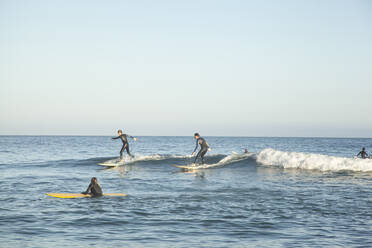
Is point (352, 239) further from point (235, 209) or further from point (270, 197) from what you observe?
point (270, 197)

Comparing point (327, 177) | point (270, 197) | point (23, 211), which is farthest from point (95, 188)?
point (327, 177)

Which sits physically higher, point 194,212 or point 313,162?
point 313,162

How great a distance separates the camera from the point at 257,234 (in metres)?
9.44

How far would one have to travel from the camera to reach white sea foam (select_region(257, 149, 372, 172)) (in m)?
24.1

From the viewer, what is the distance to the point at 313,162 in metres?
25.5

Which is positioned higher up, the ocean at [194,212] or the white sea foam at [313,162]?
the white sea foam at [313,162]

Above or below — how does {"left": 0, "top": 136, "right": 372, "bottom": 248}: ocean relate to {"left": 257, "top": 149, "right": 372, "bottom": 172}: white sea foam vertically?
below

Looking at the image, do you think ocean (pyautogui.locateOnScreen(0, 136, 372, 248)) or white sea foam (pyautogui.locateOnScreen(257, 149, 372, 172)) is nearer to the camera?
ocean (pyautogui.locateOnScreen(0, 136, 372, 248))

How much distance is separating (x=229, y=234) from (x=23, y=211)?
6623mm

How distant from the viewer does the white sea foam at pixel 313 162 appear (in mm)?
24125

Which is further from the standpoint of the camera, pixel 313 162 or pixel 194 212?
pixel 313 162

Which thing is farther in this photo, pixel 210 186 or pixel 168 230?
pixel 210 186

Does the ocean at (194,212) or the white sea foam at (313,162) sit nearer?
the ocean at (194,212)

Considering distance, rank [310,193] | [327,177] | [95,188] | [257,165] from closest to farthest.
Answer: [95,188], [310,193], [327,177], [257,165]
